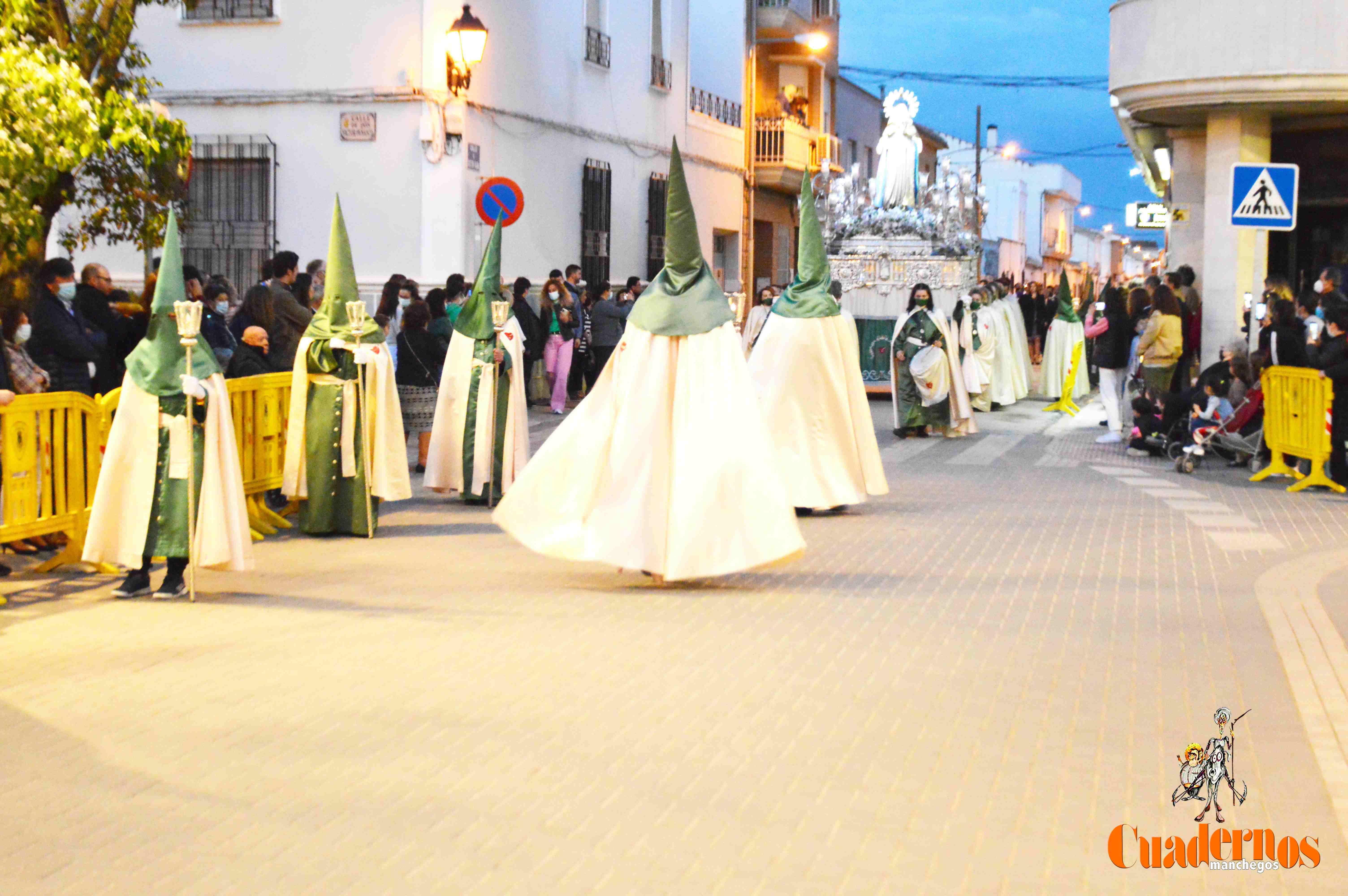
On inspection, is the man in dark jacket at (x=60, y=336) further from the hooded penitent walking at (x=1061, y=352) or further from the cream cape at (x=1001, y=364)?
the hooded penitent walking at (x=1061, y=352)

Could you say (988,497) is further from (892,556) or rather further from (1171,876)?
(1171,876)

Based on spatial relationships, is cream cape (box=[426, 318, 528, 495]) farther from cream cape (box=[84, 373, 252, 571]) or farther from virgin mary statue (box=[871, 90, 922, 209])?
virgin mary statue (box=[871, 90, 922, 209])

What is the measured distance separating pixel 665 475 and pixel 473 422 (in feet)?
13.2

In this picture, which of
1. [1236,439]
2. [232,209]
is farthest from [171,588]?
[232,209]

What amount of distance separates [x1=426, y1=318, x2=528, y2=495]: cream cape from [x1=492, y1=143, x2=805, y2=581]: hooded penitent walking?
10.9ft

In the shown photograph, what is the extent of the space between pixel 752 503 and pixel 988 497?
5234 mm

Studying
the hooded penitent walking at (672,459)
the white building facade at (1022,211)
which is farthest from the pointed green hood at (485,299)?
the white building facade at (1022,211)

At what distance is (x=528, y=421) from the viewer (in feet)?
66.9

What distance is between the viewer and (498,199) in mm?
17438

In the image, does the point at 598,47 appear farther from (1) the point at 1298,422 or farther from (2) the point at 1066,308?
(1) the point at 1298,422

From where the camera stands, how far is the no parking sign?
17344 mm

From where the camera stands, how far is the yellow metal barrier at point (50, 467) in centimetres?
936

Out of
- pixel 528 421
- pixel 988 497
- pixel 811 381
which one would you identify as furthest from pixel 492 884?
pixel 528 421

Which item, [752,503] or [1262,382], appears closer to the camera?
[752,503]
